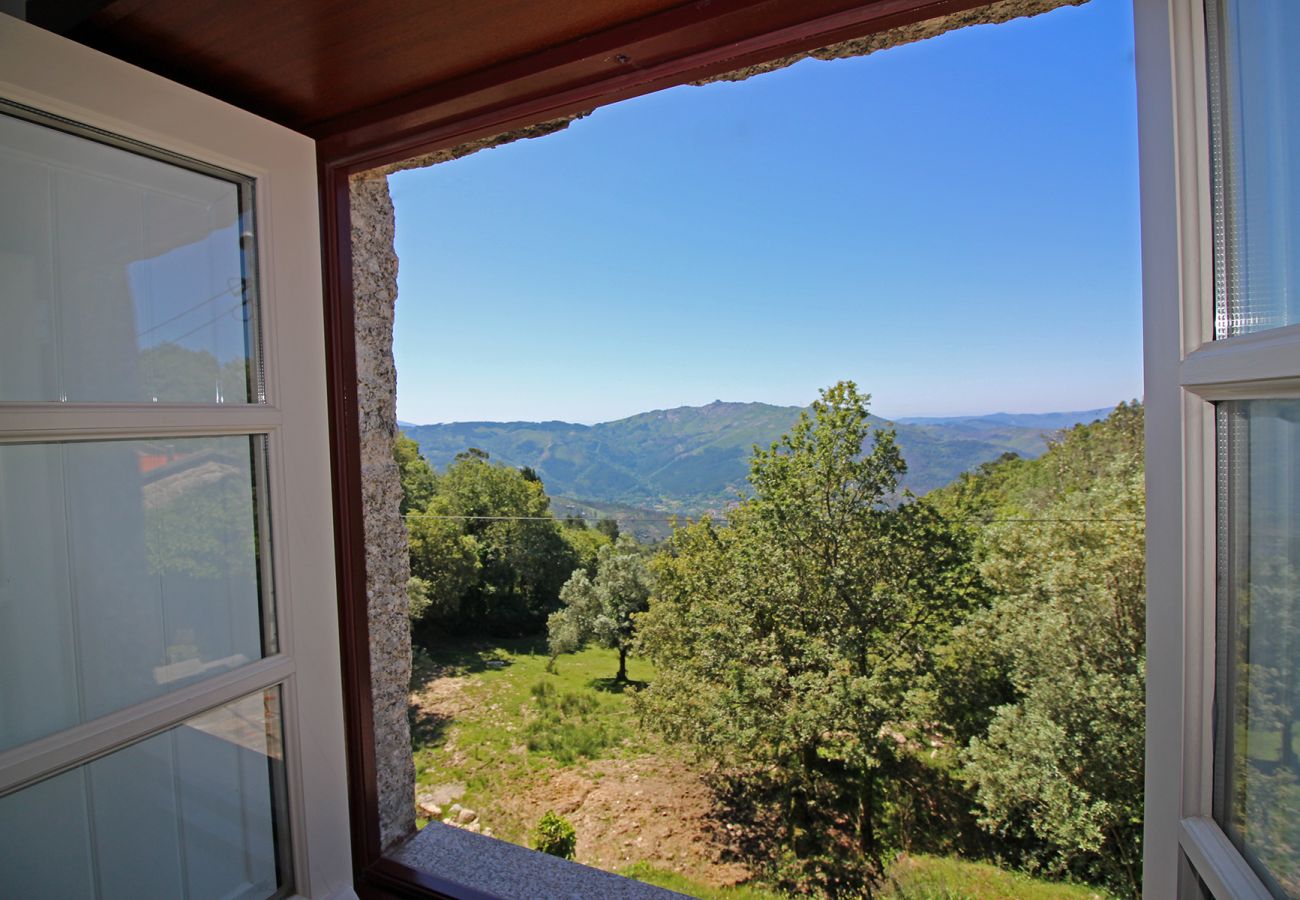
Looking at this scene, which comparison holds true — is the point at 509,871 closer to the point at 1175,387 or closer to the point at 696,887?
the point at 1175,387

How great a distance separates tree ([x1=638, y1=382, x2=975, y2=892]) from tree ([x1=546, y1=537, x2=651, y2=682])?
1.99 metres

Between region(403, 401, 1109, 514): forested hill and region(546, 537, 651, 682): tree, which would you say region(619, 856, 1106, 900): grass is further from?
region(403, 401, 1109, 514): forested hill

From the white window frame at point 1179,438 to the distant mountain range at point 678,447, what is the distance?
6009 mm

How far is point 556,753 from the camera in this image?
7430mm

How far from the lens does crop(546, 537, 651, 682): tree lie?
8.37 meters

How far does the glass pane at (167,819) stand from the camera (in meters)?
0.54

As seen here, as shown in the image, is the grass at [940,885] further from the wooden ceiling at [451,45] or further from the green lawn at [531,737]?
the wooden ceiling at [451,45]

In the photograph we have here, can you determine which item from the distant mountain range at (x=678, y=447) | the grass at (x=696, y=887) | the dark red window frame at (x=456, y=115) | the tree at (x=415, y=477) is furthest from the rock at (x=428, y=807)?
the dark red window frame at (x=456, y=115)

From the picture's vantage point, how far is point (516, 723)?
793 centimetres

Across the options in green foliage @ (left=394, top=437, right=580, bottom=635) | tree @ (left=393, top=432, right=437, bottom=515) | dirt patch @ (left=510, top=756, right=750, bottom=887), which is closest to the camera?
dirt patch @ (left=510, top=756, right=750, bottom=887)

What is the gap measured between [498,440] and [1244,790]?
10187 mm

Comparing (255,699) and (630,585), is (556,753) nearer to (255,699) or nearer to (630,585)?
(630,585)

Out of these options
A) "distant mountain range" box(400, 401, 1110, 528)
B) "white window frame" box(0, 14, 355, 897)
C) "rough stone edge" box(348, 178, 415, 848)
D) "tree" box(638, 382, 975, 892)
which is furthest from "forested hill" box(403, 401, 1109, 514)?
"white window frame" box(0, 14, 355, 897)

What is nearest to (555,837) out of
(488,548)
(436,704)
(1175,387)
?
(436,704)
